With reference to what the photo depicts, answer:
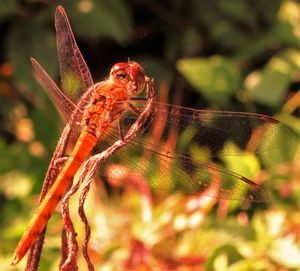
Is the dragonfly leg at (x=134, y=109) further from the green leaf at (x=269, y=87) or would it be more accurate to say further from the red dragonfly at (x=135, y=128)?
the green leaf at (x=269, y=87)

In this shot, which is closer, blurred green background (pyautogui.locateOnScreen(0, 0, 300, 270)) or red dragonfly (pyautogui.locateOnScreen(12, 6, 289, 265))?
red dragonfly (pyautogui.locateOnScreen(12, 6, 289, 265))

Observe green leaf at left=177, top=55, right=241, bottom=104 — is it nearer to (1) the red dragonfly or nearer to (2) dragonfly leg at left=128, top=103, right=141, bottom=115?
(1) the red dragonfly

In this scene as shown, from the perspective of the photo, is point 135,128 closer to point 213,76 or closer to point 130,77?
point 130,77

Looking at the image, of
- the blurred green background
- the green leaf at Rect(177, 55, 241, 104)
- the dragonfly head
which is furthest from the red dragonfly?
the green leaf at Rect(177, 55, 241, 104)

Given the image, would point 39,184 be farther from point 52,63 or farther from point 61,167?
point 61,167

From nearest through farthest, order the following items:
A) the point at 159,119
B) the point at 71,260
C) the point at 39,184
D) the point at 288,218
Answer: the point at 71,260, the point at 159,119, the point at 288,218, the point at 39,184

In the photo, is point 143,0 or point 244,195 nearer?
point 244,195

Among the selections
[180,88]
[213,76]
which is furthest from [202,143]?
[180,88]

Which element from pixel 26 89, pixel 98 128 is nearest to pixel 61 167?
pixel 98 128
